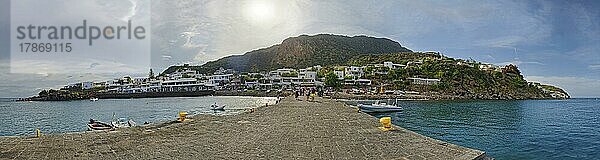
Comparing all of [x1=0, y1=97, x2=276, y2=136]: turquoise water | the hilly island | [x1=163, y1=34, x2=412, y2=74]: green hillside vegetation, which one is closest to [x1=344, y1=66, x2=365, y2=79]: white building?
the hilly island

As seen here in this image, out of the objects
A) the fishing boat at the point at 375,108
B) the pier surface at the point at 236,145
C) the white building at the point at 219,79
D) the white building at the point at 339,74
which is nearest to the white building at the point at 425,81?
the white building at the point at 339,74

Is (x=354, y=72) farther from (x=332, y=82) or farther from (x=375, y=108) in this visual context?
(x=375, y=108)

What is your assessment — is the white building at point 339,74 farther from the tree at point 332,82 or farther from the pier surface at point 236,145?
the pier surface at point 236,145

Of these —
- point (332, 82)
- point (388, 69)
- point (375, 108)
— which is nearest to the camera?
point (375, 108)

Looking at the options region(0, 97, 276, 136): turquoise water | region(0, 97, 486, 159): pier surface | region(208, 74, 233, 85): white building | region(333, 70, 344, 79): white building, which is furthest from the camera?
region(208, 74, 233, 85): white building

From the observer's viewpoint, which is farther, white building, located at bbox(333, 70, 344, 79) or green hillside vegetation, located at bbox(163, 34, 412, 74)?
green hillside vegetation, located at bbox(163, 34, 412, 74)

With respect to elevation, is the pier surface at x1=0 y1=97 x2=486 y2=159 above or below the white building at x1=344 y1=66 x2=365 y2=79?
below

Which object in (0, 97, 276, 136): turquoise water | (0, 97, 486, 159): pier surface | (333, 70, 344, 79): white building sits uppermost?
(333, 70, 344, 79): white building

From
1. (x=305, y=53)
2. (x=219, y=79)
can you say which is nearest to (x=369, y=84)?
(x=219, y=79)

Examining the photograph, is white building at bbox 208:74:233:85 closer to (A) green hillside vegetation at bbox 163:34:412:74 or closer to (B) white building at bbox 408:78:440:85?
(A) green hillside vegetation at bbox 163:34:412:74

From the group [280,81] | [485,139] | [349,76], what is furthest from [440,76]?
[485,139]

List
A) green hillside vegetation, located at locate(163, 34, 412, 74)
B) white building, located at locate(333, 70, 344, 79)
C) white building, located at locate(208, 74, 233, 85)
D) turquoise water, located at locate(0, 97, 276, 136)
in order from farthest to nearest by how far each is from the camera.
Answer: green hillside vegetation, located at locate(163, 34, 412, 74) < white building, located at locate(208, 74, 233, 85) < white building, located at locate(333, 70, 344, 79) < turquoise water, located at locate(0, 97, 276, 136)

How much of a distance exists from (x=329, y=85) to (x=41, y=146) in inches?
3493

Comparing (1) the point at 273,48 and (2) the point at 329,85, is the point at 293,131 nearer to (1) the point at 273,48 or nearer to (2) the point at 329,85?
(2) the point at 329,85
